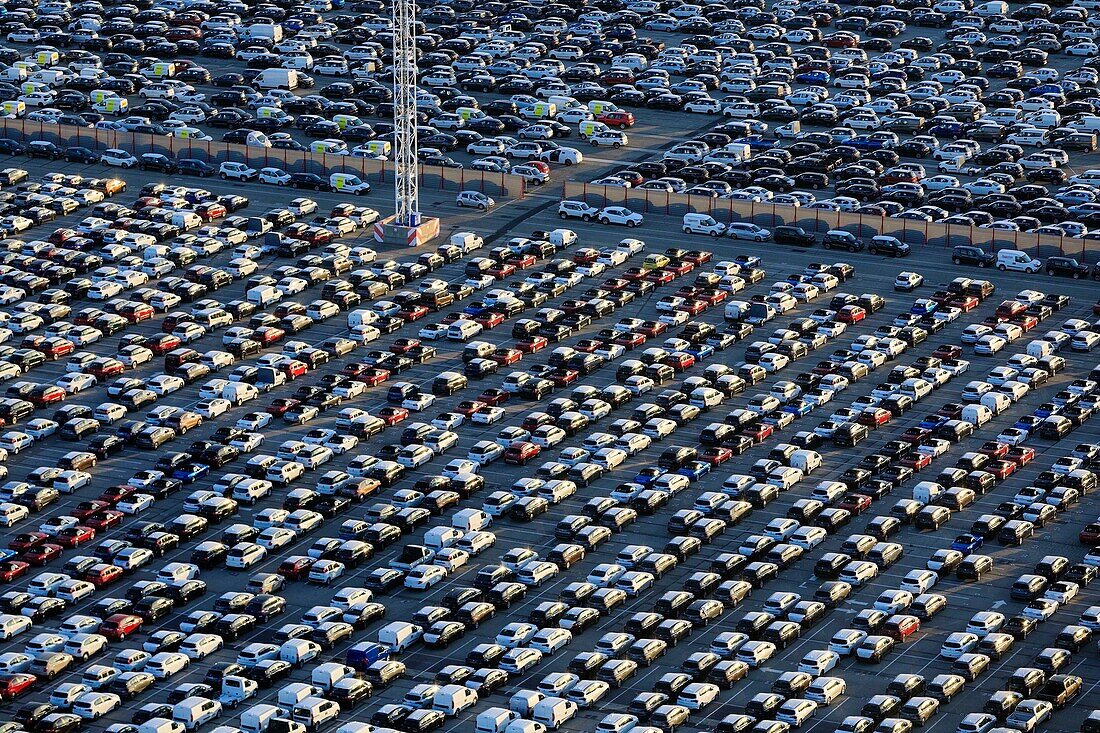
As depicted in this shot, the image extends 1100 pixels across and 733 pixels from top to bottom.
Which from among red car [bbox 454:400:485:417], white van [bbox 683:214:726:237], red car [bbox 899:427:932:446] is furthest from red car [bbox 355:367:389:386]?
white van [bbox 683:214:726:237]

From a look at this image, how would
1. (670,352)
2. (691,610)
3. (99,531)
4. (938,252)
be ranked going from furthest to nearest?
(938,252), (670,352), (99,531), (691,610)

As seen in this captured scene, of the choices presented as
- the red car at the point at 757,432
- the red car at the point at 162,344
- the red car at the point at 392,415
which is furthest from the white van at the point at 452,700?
the red car at the point at 162,344

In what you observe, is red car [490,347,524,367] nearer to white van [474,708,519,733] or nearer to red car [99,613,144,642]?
red car [99,613,144,642]

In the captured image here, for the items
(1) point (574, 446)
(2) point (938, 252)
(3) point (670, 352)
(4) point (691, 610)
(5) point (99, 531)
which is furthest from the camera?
(2) point (938, 252)

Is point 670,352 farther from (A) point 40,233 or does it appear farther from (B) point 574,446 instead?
(A) point 40,233

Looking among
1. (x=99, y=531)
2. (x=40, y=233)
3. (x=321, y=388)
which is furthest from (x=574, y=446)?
(x=40, y=233)

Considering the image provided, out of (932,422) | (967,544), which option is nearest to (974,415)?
(932,422)
